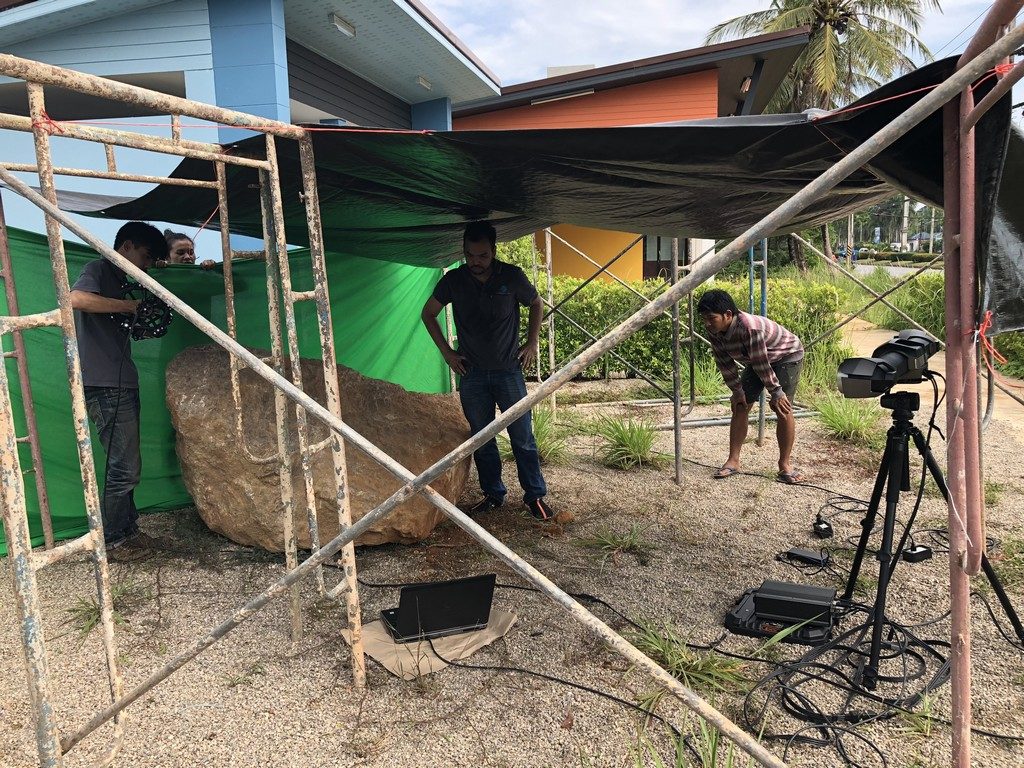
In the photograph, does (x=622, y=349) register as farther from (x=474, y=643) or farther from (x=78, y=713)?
(x=78, y=713)

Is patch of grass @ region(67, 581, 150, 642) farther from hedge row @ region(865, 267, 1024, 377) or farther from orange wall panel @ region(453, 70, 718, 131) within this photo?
orange wall panel @ region(453, 70, 718, 131)

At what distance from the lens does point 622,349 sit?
9.07 m

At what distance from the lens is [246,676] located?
9.07 feet

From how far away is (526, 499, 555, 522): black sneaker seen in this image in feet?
14.6

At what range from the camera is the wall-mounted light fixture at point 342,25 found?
6.25 meters

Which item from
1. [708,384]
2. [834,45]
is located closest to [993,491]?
[708,384]

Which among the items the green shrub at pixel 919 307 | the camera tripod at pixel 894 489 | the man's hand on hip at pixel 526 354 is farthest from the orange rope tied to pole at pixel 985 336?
the green shrub at pixel 919 307

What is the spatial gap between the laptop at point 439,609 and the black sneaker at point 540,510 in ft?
4.68

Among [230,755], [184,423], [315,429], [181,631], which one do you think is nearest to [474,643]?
[230,755]

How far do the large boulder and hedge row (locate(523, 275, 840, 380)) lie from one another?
463 cm

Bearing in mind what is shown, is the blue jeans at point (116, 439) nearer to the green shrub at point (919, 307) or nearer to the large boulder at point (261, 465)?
the large boulder at point (261, 465)

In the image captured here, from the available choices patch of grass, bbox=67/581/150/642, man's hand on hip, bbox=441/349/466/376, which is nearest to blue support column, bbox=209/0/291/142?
man's hand on hip, bbox=441/349/466/376

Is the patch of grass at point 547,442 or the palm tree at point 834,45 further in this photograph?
the palm tree at point 834,45

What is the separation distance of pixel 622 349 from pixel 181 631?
6.85 metres
